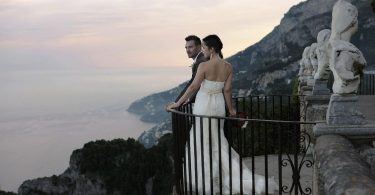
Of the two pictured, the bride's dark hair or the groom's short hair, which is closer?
the bride's dark hair

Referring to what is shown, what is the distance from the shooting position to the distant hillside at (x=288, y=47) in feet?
322

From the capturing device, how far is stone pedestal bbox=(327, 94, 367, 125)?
16.0 feet

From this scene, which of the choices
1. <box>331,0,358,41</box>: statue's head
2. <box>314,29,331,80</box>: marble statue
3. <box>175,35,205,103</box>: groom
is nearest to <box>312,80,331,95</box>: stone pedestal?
<box>314,29,331,80</box>: marble statue

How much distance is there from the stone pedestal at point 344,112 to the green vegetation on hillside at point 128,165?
175 ft

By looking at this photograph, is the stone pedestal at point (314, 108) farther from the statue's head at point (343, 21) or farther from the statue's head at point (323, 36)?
the statue's head at point (343, 21)

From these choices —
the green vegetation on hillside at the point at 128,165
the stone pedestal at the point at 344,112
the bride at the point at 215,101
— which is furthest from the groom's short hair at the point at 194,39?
the green vegetation on hillside at the point at 128,165

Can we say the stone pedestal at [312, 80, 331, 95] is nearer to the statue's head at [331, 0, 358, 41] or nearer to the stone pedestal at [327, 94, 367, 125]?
the statue's head at [331, 0, 358, 41]

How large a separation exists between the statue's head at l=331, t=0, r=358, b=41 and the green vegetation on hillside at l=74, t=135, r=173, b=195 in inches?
2087

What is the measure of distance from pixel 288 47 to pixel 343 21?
126703 millimetres

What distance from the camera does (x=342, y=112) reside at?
491 centimetres

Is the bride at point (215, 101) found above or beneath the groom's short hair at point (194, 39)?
beneath

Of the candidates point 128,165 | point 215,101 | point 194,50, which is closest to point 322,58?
point 194,50

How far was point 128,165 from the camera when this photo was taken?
61.8 metres

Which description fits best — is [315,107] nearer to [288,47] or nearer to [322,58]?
[322,58]
